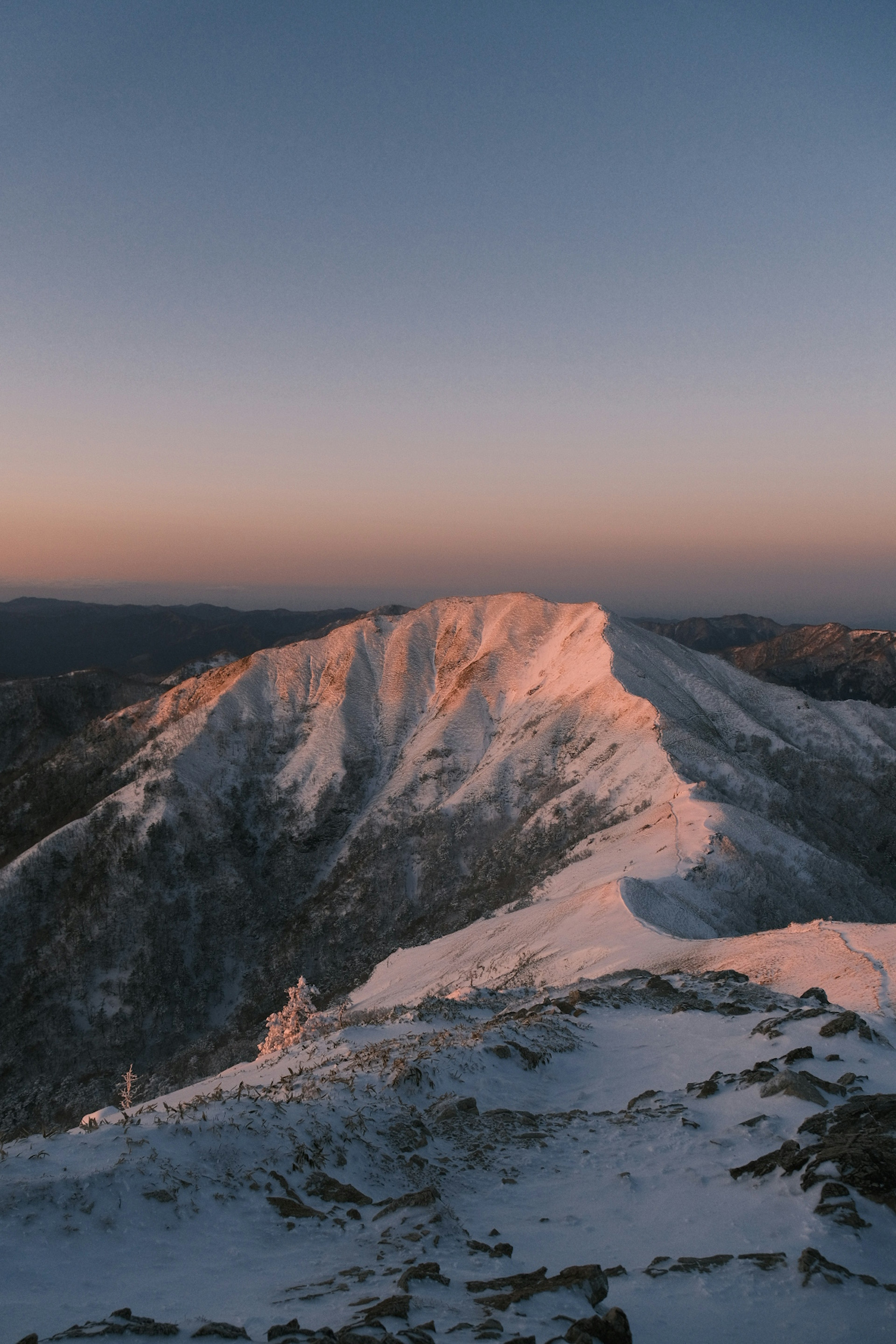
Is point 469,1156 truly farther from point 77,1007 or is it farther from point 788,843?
point 77,1007

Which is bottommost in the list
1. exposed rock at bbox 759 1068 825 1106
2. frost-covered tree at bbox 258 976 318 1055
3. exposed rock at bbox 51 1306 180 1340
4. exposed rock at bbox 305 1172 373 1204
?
frost-covered tree at bbox 258 976 318 1055

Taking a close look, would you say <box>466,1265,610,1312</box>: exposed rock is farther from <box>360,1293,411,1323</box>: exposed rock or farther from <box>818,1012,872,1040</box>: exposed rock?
<box>818,1012,872,1040</box>: exposed rock

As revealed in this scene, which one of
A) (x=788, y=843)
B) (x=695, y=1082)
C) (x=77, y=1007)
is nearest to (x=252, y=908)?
(x=77, y=1007)

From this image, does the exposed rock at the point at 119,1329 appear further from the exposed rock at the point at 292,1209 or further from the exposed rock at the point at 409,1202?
the exposed rock at the point at 409,1202

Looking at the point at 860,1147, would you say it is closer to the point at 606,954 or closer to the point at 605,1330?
the point at 605,1330

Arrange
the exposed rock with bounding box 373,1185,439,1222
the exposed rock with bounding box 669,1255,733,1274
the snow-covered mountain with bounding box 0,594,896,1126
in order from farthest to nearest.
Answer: the snow-covered mountain with bounding box 0,594,896,1126 < the exposed rock with bounding box 373,1185,439,1222 < the exposed rock with bounding box 669,1255,733,1274

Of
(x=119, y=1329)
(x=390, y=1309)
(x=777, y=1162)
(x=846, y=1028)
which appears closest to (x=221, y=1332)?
(x=119, y=1329)

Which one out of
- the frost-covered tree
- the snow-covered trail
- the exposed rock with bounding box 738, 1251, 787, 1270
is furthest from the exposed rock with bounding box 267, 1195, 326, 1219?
the frost-covered tree
